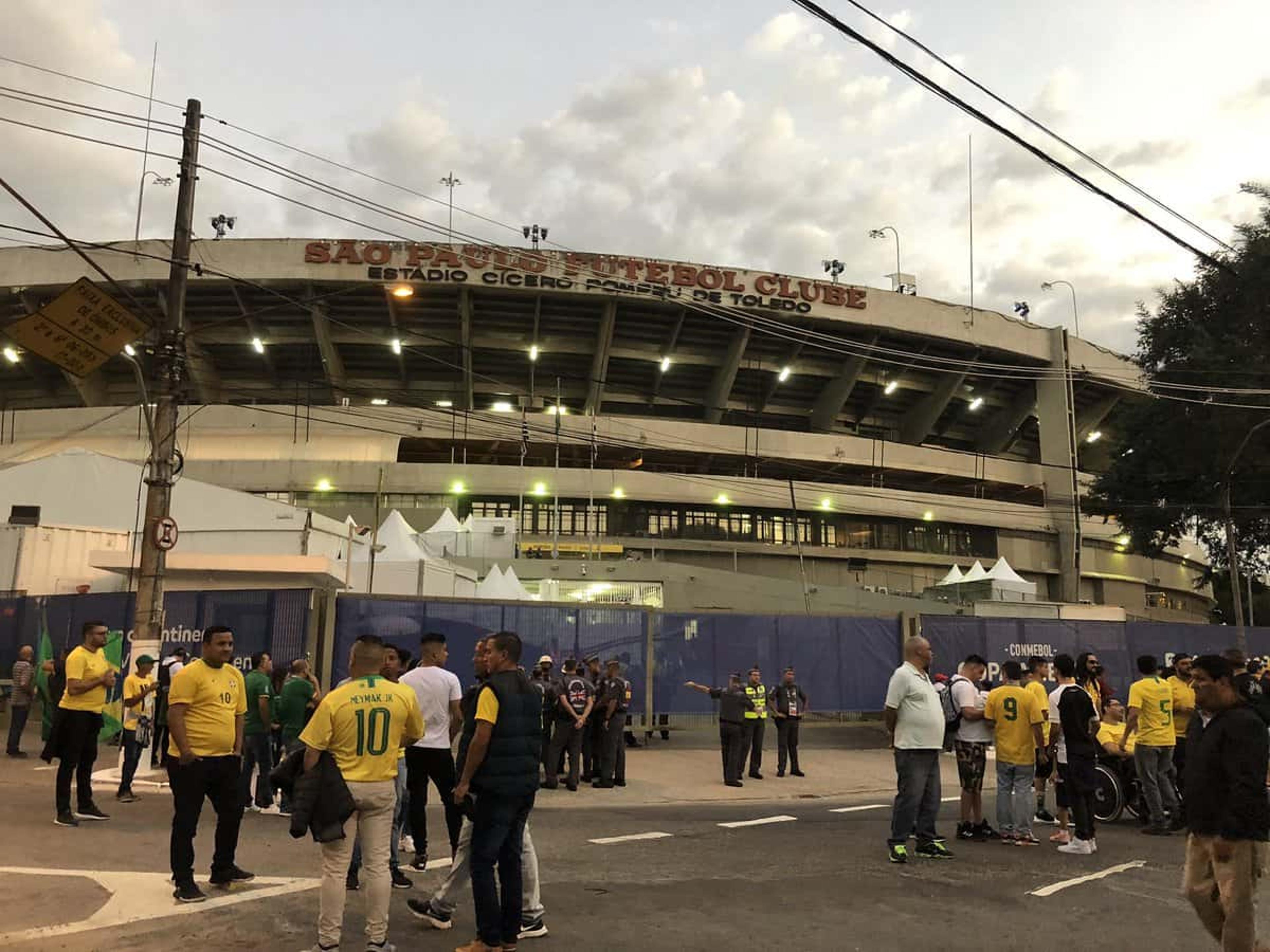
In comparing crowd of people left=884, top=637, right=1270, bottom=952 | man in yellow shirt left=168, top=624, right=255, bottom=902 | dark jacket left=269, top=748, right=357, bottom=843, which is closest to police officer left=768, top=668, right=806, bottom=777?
crowd of people left=884, top=637, right=1270, bottom=952

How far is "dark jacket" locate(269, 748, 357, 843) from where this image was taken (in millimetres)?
5188

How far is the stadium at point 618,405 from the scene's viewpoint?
44062 millimetres

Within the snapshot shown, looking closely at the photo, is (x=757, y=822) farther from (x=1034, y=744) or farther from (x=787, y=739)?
(x=787, y=739)

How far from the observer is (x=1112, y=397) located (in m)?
56.8

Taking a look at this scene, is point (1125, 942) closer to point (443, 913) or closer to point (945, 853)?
point (945, 853)

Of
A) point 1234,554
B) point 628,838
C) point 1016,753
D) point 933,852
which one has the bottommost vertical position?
point 628,838

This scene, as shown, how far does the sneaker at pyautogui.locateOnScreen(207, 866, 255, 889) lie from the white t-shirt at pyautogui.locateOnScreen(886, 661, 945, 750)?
18.0 ft

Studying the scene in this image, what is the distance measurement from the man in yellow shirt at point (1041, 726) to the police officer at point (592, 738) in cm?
591

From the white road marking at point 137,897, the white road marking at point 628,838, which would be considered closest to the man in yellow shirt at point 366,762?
the white road marking at point 137,897

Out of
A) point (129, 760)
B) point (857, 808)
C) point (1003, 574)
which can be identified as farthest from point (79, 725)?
point (1003, 574)

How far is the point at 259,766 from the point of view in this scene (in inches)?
405

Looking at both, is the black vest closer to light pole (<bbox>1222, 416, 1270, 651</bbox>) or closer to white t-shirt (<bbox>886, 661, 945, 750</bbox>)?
white t-shirt (<bbox>886, 661, 945, 750</bbox>)

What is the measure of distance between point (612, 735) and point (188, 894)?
7.99 m

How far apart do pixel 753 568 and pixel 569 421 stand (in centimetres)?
1190
